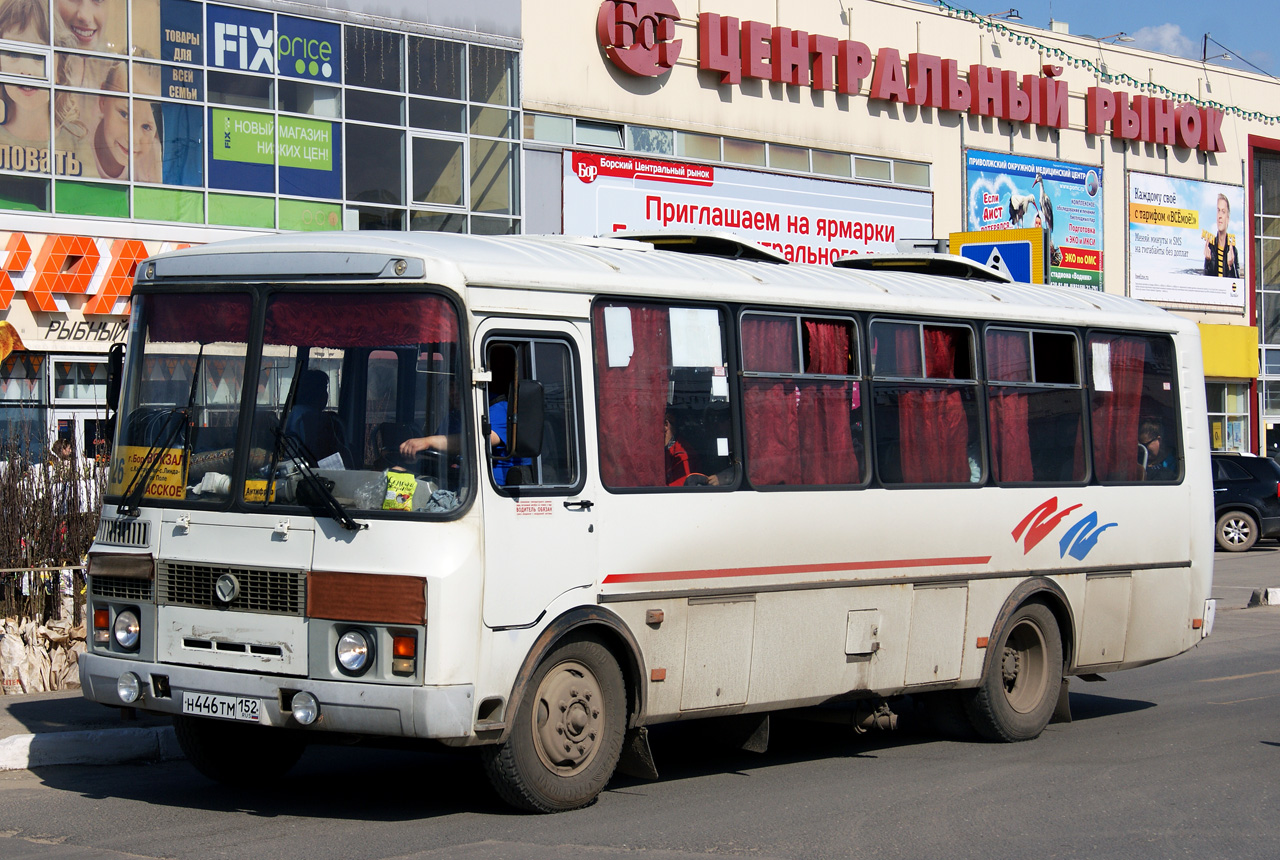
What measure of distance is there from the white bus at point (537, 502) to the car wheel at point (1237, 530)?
20375mm

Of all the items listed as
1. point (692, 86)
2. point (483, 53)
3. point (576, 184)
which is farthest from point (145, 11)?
point (692, 86)

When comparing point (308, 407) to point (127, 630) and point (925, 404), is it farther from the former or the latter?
point (925, 404)

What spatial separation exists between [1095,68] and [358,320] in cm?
3401

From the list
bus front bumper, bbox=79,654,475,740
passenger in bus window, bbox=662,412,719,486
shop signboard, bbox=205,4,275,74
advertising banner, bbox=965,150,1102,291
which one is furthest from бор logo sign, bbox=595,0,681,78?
bus front bumper, bbox=79,654,475,740

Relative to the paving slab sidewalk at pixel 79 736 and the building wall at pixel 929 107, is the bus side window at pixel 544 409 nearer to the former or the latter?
the paving slab sidewalk at pixel 79 736

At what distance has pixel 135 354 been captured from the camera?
8125 millimetres

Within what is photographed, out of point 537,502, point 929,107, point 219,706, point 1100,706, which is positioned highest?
point 929,107

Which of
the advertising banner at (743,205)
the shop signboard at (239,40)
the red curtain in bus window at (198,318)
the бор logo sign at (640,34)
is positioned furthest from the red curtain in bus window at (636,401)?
the бор logo sign at (640,34)

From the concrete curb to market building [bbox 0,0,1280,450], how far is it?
875 cm

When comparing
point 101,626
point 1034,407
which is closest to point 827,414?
point 1034,407

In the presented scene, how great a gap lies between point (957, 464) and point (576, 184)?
60.8 ft

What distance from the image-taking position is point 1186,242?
40.4 m

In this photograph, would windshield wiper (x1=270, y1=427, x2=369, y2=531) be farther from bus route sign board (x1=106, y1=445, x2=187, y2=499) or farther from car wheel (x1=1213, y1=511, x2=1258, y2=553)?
car wheel (x1=1213, y1=511, x2=1258, y2=553)

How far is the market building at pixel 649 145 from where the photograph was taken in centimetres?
2183
